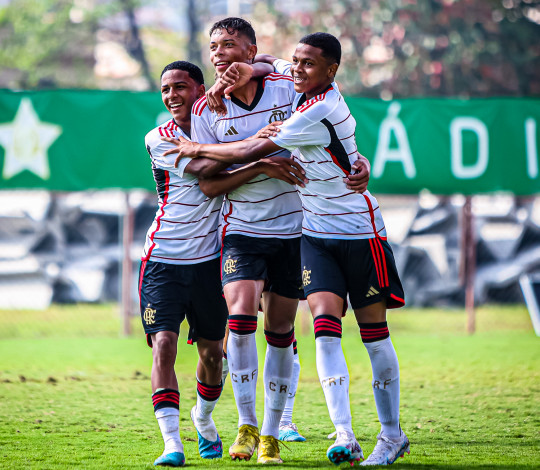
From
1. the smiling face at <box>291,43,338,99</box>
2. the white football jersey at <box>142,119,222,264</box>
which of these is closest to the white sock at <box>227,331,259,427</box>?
the white football jersey at <box>142,119,222,264</box>

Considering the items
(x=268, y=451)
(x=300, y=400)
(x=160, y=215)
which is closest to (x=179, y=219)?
(x=160, y=215)

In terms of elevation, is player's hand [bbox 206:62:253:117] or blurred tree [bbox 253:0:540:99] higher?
blurred tree [bbox 253:0:540:99]

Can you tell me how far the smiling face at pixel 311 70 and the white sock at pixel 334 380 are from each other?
1504 mm

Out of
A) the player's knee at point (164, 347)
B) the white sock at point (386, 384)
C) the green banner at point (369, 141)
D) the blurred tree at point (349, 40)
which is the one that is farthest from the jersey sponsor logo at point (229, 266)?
the blurred tree at point (349, 40)

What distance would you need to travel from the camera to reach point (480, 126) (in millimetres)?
12445

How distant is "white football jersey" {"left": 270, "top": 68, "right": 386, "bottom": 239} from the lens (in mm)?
5160

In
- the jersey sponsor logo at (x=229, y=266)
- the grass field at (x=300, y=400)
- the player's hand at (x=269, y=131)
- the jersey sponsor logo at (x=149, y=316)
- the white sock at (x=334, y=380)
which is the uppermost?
the player's hand at (x=269, y=131)

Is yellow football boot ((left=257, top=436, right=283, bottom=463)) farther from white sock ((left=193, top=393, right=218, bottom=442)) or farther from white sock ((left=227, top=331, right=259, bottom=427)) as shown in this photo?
white sock ((left=193, top=393, right=218, bottom=442))

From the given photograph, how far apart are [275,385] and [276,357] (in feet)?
0.58

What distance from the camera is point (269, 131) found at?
17.4 feet

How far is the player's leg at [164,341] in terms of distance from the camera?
5129 millimetres

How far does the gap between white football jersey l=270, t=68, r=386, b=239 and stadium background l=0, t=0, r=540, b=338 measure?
6.84m

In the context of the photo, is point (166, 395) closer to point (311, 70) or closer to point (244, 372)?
point (244, 372)

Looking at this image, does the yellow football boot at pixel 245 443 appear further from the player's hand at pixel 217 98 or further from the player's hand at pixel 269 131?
the player's hand at pixel 217 98
